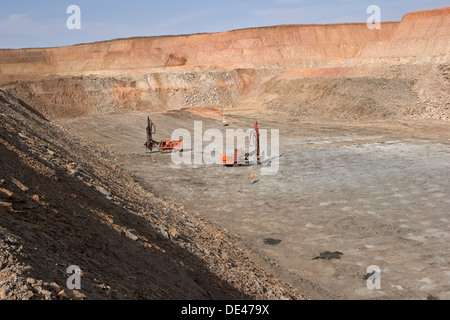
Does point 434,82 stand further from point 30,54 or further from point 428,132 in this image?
point 30,54

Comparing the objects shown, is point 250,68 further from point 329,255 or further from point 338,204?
point 329,255

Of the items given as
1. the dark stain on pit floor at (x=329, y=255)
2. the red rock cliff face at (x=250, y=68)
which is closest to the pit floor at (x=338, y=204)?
the dark stain on pit floor at (x=329, y=255)

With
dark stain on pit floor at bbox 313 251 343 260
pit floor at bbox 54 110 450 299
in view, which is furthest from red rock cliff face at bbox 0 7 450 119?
dark stain on pit floor at bbox 313 251 343 260

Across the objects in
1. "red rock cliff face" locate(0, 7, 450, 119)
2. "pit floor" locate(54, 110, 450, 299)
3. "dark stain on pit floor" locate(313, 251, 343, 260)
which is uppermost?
"red rock cliff face" locate(0, 7, 450, 119)

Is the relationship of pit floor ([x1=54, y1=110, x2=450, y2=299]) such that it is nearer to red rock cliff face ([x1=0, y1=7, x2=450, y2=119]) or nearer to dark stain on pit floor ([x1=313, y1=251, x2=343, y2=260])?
dark stain on pit floor ([x1=313, y1=251, x2=343, y2=260])

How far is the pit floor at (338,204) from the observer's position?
32.3ft

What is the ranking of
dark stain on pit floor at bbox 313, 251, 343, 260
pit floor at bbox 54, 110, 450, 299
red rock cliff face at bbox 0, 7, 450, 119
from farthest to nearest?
red rock cliff face at bbox 0, 7, 450, 119 → dark stain on pit floor at bbox 313, 251, 343, 260 → pit floor at bbox 54, 110, 450, 299

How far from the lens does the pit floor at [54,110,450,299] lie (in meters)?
9.85

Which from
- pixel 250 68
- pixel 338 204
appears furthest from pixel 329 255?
pixel 250 68

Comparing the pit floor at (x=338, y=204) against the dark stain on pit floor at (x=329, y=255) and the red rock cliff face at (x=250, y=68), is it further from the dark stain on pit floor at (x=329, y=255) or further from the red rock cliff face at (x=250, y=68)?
the red rock cliff face at (x=250, y=68)

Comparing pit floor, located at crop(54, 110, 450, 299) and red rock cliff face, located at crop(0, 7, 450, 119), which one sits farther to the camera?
red rock cliff face, located at crop(0, 7, 450, 119)

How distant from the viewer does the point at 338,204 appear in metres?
15.0

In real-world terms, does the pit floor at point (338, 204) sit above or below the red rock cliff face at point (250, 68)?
below

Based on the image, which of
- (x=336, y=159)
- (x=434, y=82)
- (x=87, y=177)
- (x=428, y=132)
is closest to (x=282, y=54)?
(x=434, y=82)
